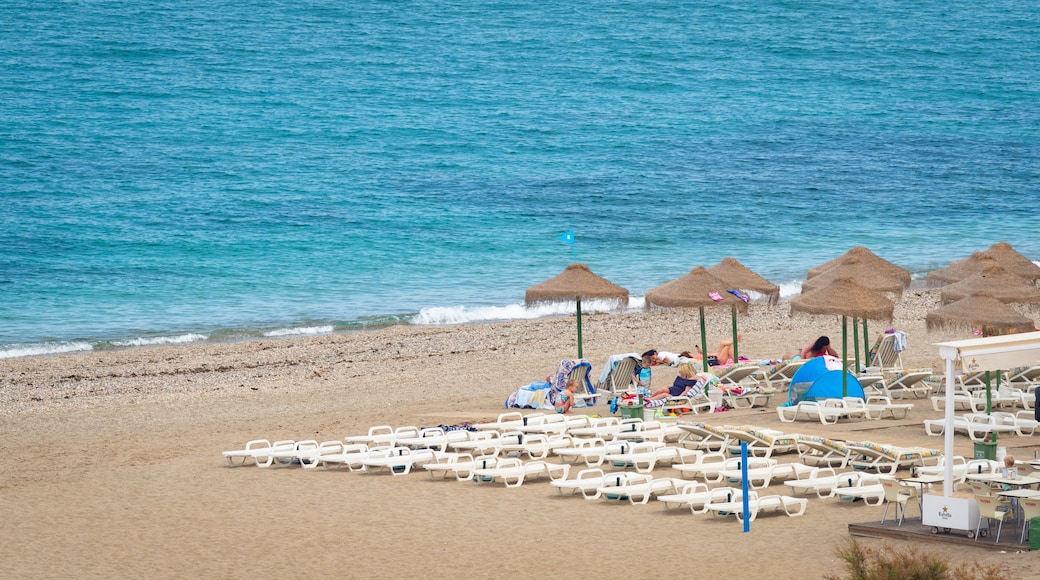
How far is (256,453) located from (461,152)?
93.4ft

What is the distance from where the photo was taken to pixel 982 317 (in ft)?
41.6

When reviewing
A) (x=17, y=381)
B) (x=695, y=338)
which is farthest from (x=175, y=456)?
(x=695, y=338)

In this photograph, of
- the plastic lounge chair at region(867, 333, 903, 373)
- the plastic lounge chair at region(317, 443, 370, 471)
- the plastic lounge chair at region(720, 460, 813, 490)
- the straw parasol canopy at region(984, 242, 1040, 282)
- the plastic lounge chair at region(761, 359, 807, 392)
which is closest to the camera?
the plastic lounge chair at region(720, 460, 813, 490)

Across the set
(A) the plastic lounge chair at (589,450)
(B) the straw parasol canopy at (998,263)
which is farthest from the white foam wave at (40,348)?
(B) the straw parasol canopy at (998,263)

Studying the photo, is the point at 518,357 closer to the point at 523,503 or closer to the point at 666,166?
the point at 523,503

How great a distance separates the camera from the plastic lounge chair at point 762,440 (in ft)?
36.6

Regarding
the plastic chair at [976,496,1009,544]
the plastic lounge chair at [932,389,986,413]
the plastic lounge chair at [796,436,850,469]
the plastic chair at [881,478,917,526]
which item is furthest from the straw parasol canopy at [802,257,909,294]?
the plastic chair at [976,496,1009,544]

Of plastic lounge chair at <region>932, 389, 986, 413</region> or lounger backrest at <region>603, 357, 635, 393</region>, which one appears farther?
lounger backrest at <region>603, 357, 635, 393</region>

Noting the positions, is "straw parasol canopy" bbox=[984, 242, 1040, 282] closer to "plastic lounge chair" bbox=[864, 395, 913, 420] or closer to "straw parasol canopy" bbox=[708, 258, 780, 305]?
"straw parasol canopy" bbox=[708, 258, 780, 305]

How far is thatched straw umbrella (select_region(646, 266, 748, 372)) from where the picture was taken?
47.2 feet

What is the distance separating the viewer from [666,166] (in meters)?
39.2

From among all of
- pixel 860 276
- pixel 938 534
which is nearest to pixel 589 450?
pixel 938 534

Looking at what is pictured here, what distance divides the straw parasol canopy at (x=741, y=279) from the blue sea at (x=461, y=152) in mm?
6486

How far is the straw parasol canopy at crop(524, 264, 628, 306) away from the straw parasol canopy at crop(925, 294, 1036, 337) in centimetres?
360
